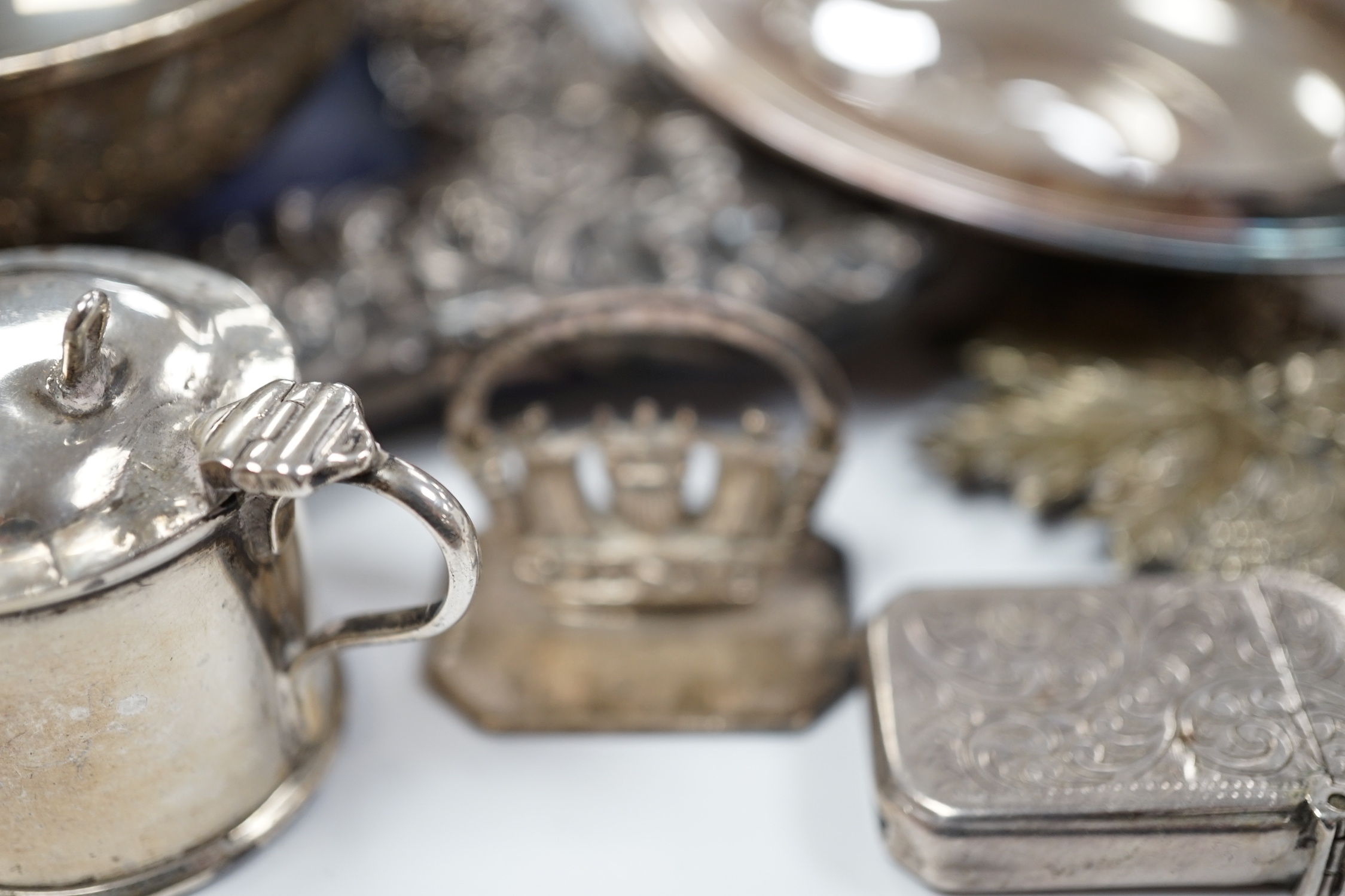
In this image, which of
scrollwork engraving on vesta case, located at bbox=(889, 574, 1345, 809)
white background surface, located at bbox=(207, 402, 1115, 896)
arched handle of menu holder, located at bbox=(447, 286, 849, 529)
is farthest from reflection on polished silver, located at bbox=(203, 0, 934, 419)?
scrollwork engraving on vesta case, located at bbox=(889, 574, 1345, 809)

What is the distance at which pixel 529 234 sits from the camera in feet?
2.51

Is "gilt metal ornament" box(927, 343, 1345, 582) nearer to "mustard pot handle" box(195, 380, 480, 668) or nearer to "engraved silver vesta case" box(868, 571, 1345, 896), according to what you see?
"engraved silver vesta case" box(868, 571, 1345, 896)

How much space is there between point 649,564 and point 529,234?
24 cm

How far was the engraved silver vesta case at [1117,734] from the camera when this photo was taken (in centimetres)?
50

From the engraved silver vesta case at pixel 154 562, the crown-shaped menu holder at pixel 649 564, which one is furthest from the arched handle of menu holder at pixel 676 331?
the engraved silver vesta case at pixel 154 562

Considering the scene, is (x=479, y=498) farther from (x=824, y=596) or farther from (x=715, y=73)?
(x=715, y=73)

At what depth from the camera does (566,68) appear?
3.03 feet

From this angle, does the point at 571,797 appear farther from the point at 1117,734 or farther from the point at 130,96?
the point at 130,96

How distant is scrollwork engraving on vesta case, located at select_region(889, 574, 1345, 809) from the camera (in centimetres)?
51

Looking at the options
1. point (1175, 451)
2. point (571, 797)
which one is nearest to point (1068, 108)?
point (1175, 451)

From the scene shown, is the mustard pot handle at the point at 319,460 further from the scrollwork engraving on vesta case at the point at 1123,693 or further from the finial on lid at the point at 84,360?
the scrollwork engraving on vesta case at the point at 1123,693

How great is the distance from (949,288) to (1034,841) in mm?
426

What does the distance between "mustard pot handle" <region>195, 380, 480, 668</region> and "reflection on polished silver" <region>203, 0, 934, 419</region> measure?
19 centimetres

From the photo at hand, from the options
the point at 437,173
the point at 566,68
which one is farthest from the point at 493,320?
the point at 566,68
